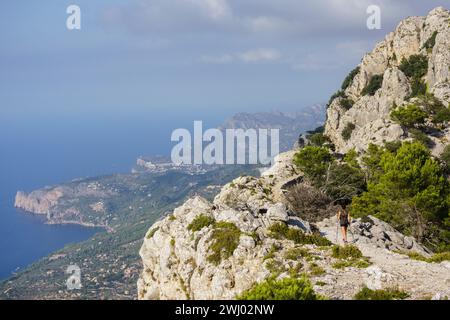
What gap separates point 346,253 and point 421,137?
33.8 m

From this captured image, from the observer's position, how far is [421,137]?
4775 centimetres

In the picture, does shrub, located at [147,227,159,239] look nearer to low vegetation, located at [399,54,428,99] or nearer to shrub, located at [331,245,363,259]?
shrub, located at [331,245,363,259]

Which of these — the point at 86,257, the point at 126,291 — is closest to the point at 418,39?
the point at 126,291

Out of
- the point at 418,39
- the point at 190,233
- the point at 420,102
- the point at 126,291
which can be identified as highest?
the point at 418,39

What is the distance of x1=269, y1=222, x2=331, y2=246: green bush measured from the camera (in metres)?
20.8

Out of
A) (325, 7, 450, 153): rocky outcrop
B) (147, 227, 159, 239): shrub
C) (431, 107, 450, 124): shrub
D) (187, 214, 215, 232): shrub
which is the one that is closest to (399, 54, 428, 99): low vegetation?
(325, 7, 450, 153): rocky outcrop

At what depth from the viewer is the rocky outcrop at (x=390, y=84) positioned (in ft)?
173

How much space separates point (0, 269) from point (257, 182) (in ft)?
633

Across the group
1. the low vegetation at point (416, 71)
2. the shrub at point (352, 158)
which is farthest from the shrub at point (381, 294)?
the low vegetation at point (416, 71)

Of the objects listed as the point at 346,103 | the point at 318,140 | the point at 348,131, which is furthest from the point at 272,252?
the point at 346,103

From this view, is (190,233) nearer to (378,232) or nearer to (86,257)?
(378,232)

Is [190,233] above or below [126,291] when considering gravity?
above

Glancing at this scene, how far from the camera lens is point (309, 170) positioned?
134ft

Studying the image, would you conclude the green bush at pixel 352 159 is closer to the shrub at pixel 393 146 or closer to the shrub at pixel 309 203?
the shrub at pixel 393 146
